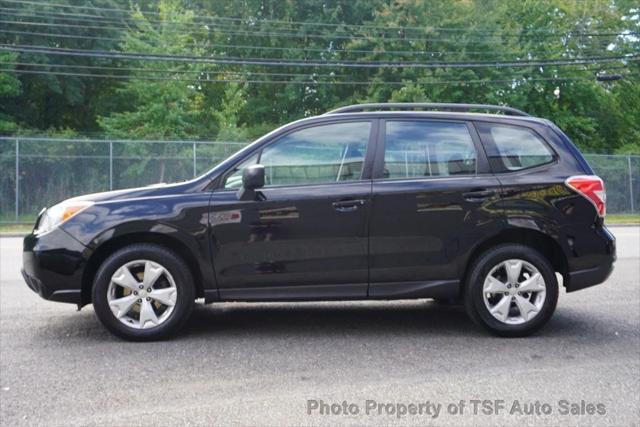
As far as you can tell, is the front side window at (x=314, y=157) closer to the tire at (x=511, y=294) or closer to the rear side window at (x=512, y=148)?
the rear side window at (x=512, y=148)

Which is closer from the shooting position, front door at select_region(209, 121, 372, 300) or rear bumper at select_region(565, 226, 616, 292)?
front door at select_region(209, 121, 372, 300)

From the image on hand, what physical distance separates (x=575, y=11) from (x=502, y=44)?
9.20m

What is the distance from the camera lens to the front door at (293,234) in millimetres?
4816

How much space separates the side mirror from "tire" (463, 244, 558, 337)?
184 centimetres

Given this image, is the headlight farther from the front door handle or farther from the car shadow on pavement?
the front door handle

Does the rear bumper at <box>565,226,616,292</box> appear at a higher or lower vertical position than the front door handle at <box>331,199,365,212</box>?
lower

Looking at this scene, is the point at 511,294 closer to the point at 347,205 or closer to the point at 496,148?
the point at 496,148

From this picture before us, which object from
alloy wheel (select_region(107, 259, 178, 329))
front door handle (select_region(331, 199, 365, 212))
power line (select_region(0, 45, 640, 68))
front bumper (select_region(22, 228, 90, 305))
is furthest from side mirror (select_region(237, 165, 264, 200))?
power line (select_region(0, 45, 640, 68))

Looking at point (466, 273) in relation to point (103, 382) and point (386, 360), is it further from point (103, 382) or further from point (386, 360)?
point (103, 382)

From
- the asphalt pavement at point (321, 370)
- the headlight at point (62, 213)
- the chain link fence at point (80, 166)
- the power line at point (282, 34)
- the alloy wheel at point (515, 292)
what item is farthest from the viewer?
the power line at point (282, 34)

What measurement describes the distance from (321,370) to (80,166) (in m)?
16.7

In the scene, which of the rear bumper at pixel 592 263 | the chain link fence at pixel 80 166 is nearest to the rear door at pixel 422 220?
the rear bumper at pixel 592 263

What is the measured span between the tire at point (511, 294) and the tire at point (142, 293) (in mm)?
2249

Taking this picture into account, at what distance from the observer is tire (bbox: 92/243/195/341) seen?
15.4ft
